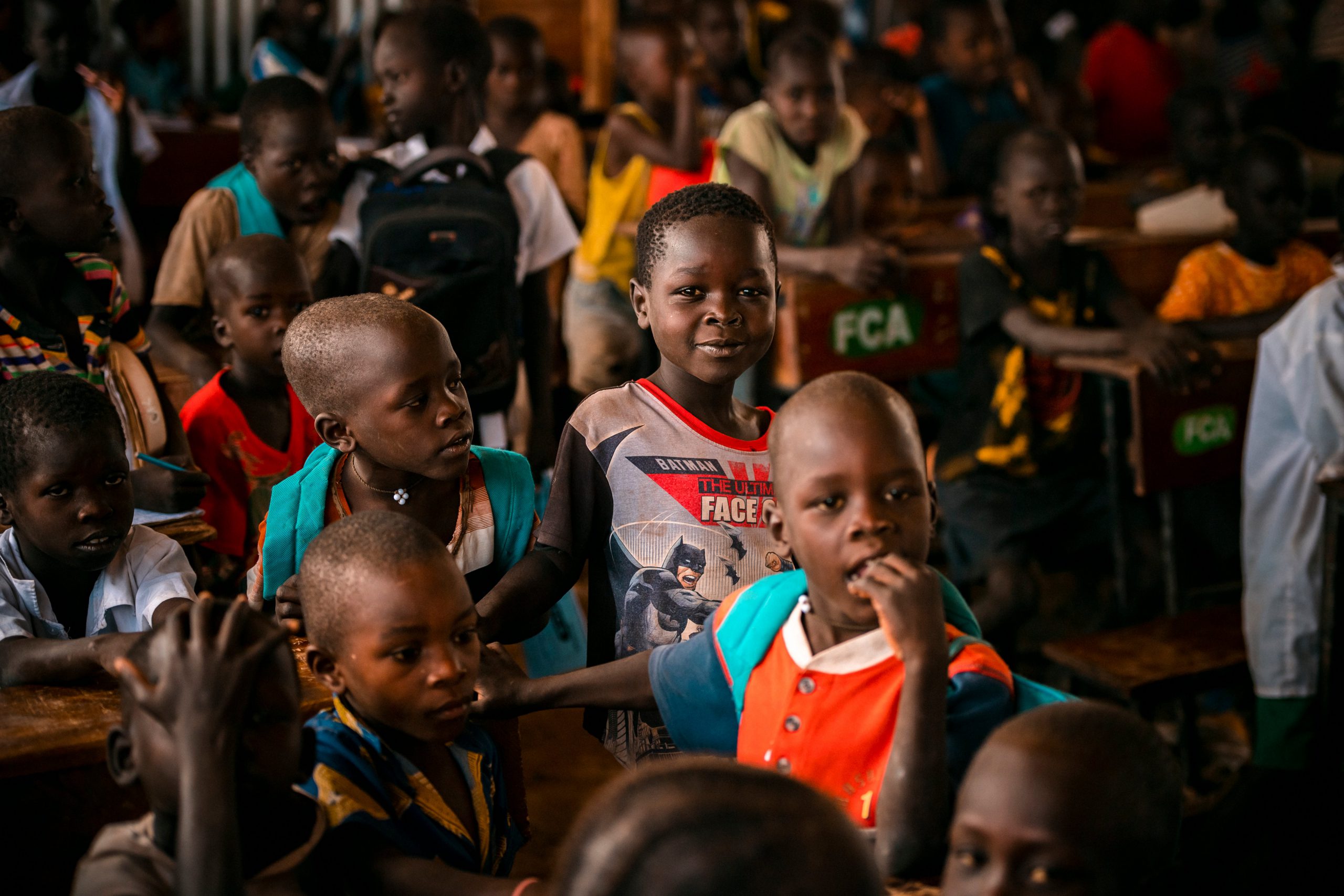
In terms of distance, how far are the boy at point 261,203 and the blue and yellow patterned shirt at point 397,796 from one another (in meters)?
1.66

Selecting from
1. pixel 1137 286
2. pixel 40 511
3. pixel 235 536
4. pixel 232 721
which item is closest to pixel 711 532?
pixel 232 721

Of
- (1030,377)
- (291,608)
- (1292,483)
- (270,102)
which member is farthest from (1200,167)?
(291,608)

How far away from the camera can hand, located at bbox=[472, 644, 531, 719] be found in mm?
1530

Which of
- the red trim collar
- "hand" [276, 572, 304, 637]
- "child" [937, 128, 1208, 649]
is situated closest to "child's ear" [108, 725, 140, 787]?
"hand" [276, 572, 304, 637]

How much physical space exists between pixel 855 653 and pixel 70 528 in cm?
116

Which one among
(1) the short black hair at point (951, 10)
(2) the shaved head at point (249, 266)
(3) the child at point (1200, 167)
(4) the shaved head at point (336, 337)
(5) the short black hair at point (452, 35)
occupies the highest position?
(1) the short black hair at point (951, 10)

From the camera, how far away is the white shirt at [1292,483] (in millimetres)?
2836

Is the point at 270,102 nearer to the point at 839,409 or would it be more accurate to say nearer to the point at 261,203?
the point at 261,203

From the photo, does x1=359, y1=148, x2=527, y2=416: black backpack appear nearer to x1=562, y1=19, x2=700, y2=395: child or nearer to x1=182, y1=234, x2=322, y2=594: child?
x1=182, y1=234, x2=322, y2=594: child

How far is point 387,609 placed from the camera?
1379mm

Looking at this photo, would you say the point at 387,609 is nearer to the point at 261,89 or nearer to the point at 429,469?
the point at 429,469

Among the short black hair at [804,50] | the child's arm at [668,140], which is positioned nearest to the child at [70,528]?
the short black hair at [804,50]

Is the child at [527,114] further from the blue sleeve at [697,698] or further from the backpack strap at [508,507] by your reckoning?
the blue sleeve at [697,698]

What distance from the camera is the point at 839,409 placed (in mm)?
1349
